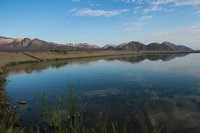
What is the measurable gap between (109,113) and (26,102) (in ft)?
31.2

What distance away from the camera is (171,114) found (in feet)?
56.0

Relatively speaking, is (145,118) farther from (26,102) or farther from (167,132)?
(26,102)

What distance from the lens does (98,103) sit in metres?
20.6

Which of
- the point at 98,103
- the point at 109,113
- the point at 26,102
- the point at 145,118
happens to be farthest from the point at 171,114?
the point at 26,102

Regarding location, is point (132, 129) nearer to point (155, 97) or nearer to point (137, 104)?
point (137, 104)

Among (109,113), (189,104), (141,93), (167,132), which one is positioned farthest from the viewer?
(141,93)

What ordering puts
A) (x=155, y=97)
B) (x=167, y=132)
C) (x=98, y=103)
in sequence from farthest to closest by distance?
(x=155, y=97) → (x=98, y=103) → (x=167, y=132)

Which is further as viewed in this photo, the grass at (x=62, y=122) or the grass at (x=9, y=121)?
the grass at (x=62, y=122)

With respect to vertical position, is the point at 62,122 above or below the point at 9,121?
below

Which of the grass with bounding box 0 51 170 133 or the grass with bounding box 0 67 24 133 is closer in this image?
the grass with bounding box 0 67 24 133

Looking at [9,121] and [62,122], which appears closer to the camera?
[9,121]

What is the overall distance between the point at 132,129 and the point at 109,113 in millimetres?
3762

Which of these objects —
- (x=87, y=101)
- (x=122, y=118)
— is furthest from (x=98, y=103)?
(x=122, y=118)

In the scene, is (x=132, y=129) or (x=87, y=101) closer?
(x=132, y=129)
